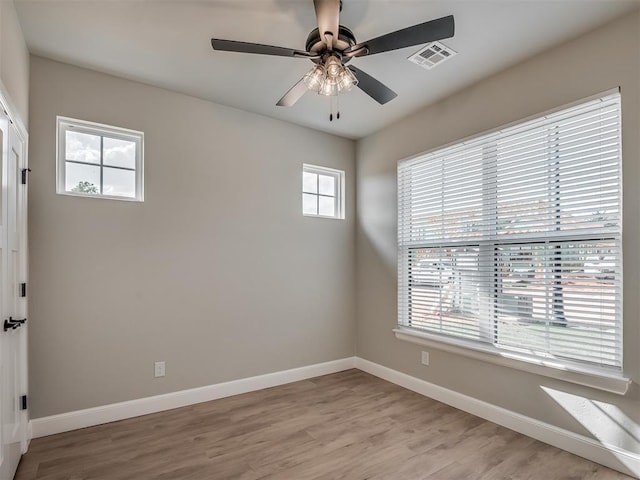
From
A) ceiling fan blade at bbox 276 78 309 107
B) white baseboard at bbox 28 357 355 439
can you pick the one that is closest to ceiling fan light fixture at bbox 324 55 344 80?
ceiling fan blade at bbox 276 78 309 107

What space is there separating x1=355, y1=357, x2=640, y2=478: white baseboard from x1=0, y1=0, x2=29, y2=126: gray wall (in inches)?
153

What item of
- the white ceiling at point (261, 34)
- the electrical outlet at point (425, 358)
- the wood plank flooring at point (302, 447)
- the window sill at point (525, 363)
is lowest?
the wood plank flooring at point (302, 447)

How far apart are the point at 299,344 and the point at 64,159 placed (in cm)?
282

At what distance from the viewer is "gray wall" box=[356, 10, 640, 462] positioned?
2.24 metres

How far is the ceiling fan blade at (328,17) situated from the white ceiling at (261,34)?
31 cm

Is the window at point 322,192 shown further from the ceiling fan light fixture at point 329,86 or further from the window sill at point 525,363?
the ceiling fan light fixture at point 329,86

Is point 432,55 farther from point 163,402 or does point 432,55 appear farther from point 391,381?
point 163,402

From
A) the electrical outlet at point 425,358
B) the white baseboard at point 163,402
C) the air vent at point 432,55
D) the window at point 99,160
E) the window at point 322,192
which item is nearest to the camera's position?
the air vent at point 432,55

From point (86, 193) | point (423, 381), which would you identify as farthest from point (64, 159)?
point (423, 381)

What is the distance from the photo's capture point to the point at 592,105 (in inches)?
96.0

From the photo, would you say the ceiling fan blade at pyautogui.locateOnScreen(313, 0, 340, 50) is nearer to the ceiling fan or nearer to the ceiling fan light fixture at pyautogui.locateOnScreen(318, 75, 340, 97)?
the ceiling fan

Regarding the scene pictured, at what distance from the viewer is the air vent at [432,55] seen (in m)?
2.58

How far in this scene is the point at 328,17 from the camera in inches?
74.9

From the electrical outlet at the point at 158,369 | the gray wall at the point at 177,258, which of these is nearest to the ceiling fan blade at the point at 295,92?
the gray wall at the point at 177,258
